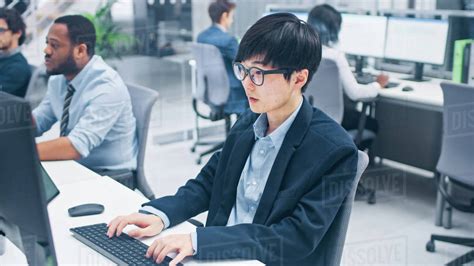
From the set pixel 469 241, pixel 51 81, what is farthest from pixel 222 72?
pixel 469 241

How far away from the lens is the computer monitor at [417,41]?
3666mm

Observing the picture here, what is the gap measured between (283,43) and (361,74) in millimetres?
2610

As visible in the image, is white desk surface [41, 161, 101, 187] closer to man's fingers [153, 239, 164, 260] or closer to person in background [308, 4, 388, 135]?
man's fingers [153, 239, 164, 260]

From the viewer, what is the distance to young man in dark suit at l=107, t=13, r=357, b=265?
140 cm

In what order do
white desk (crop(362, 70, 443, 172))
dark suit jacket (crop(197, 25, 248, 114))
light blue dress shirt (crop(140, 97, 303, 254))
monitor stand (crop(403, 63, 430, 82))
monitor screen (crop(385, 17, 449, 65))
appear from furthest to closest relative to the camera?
dark suit jacket (crop(197, 25, 248, 114)) < monitor stand (crop(403, 63, 430, 82)) < monitor screen (crop(385, 17, 449, 65)) < white desk (crop(362, 70, 443, 172)) < light blue dress shirt (crop(140, 97, 303, 254))

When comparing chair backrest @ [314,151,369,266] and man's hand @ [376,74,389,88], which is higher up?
chair backrest @ [314,151,369,266]

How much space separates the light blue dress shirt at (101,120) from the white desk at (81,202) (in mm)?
Result: 157

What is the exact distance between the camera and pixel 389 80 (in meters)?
3.85

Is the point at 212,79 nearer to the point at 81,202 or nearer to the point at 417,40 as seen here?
the point at 417,40

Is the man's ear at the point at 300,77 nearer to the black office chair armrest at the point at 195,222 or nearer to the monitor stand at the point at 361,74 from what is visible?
the black office chair armrest at the point at 195,222

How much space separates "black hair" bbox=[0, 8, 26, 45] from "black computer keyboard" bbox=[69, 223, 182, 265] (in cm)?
243

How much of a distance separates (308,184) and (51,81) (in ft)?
5.11

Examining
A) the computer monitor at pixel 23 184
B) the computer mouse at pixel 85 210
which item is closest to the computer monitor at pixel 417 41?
the computer mouse at pixel 85 210

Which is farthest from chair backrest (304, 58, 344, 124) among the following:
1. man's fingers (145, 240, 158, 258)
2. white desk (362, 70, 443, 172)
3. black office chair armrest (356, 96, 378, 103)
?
man's fingers (145, 240, 158, 258)
